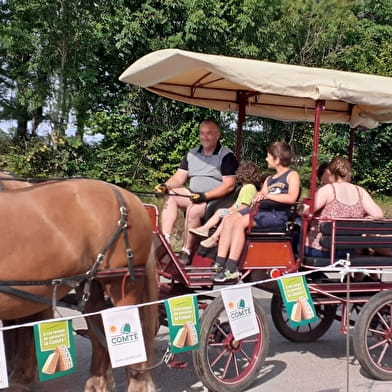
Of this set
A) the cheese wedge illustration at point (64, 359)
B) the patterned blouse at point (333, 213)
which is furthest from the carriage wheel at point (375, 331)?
the cheese wedge illustration at point (64, 359)

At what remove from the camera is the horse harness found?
2.90m

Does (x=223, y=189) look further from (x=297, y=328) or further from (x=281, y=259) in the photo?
(x=297, y=328)

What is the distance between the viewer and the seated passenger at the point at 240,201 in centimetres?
431

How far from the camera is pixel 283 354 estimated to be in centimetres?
478

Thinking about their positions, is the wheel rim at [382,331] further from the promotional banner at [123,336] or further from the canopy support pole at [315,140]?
the promotional banner at [123,336]

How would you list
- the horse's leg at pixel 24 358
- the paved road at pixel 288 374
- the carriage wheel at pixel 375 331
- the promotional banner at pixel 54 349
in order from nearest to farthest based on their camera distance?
the promotional banner at pixel 54 349
the horse's leg at pixel 24 358
the paved road at pixel 288 374
the carriage wheel at pixel 375 331

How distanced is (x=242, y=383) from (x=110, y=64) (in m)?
9.69

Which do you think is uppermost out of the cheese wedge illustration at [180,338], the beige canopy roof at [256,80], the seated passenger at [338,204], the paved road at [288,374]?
the beige canopy roof at [256,80]

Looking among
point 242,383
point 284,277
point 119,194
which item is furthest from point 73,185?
point 242,383

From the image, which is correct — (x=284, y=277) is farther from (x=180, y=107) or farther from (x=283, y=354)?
(x=180, y=107)

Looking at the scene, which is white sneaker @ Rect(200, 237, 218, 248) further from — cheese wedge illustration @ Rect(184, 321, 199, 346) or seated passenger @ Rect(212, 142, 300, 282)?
cheese wedge illustration @ Rect(184, 321, 199, 346)

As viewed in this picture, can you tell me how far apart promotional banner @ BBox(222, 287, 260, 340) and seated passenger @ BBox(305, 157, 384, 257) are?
3.17 feet

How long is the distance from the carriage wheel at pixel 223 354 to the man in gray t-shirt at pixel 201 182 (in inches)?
29.7

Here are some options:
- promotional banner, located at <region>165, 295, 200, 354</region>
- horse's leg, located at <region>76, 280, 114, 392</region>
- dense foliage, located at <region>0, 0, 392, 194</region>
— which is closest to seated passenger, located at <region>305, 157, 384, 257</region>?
promotional banner, located at <region>165, 295, 200, 354</region>
